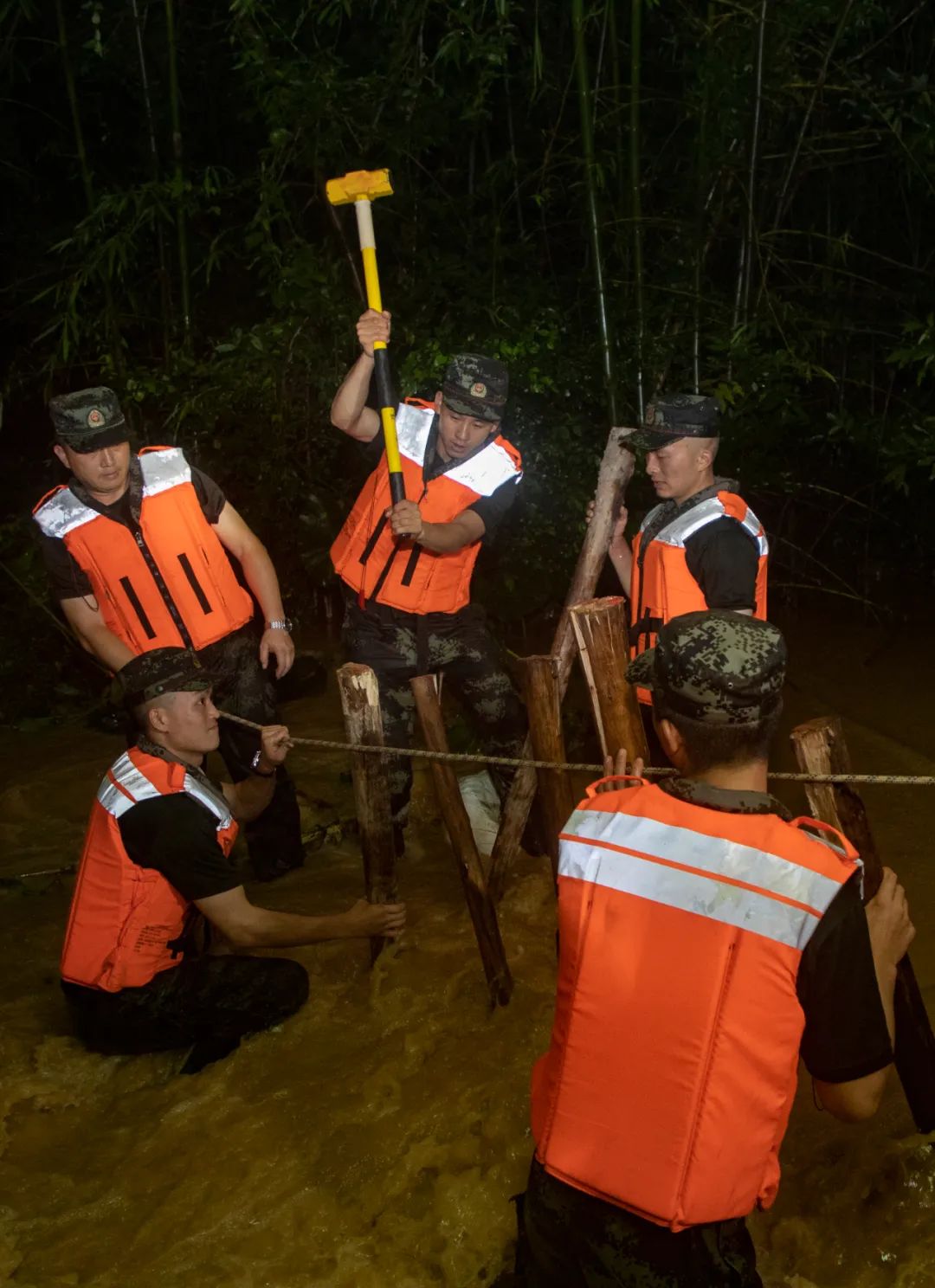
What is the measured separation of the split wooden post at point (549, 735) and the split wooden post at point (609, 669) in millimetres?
163

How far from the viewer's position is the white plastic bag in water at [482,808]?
15.4ft

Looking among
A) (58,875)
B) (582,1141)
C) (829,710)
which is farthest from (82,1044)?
(829,710)

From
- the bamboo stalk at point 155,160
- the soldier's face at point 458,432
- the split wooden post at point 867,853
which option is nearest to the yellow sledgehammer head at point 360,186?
the soldier's face at point 458,432

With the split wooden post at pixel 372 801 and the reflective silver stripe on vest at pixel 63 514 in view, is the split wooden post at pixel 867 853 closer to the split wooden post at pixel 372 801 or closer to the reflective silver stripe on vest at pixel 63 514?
the split wooden post at pixel 372 801

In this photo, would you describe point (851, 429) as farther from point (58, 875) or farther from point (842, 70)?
point (58, 875)

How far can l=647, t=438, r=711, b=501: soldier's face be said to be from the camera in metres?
3.45

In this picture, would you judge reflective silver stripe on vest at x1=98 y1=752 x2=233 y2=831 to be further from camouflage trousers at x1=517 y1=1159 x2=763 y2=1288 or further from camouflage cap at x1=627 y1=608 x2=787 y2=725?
camouflage cap at x1=627 y1=608 x2=787 y2=725

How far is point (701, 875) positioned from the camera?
1651 mm

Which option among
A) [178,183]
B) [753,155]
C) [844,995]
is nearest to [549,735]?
[844,995]

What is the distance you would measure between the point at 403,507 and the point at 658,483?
0.85 metres

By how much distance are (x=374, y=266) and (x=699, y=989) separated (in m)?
2.73

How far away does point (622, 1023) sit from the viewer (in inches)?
68.0

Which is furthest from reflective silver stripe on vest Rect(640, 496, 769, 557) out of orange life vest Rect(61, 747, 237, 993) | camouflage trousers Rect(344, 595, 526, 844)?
orange life vest Rect(61, 747, 237, 993)

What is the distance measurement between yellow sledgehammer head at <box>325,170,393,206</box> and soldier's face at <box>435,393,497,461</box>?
28.8 inches
